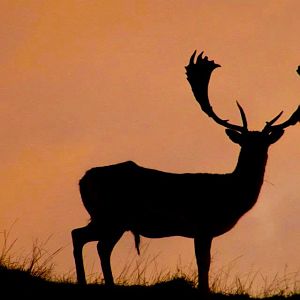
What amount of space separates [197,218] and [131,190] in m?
1.19

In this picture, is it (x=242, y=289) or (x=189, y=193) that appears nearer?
(x=242, y=289)

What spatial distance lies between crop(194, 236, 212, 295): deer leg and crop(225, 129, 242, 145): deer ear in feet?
5.45

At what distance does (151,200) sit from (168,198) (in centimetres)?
26

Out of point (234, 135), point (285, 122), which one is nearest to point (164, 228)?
point (234, 135)

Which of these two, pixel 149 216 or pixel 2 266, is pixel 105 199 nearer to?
pixel 149 216

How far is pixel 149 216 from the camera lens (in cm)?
1116

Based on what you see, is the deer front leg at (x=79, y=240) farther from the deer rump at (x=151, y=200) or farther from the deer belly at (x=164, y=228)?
the deer belly at (x=164, y=228)

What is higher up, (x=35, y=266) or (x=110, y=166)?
(x=110, y=166)

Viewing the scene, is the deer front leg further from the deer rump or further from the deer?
the deer rump

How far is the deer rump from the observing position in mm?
10961

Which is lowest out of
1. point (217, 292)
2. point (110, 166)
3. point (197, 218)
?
point (217, 292)

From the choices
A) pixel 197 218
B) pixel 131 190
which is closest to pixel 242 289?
pixel 197 218

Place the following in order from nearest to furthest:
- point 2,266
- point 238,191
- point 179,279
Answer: point 2,266 < point 179,279 < point 238,191

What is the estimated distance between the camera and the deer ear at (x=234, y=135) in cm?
1127
